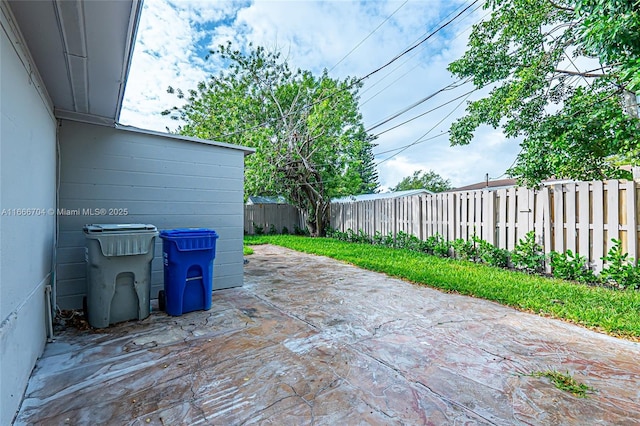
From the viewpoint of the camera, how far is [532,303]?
3510 millimetres

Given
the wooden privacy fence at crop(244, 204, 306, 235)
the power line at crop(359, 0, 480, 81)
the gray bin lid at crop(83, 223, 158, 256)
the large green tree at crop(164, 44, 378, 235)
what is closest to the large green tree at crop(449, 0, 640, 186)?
the power line at crop(359, 0, 480, 81)

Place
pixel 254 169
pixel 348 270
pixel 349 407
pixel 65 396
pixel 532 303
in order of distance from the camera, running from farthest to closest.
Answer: pixel 254 169 < pixel 348 270 < pixel 532 303 < pixel 65 396 < pixel 349 407

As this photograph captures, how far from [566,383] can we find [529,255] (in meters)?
3.87

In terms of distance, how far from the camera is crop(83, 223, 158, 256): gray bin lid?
9.46ft

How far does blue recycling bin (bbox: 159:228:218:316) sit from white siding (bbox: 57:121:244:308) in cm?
78

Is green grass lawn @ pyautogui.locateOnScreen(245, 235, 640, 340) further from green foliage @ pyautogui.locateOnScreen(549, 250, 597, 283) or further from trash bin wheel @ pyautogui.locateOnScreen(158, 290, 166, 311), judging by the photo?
trash bin wheel @ pyautogui.locateOnScreen(158, 290, 166, 311)

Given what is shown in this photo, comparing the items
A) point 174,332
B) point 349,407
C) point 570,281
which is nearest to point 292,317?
point 174,332

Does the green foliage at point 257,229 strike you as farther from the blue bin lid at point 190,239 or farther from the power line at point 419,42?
the blue bin lid at point 190,239

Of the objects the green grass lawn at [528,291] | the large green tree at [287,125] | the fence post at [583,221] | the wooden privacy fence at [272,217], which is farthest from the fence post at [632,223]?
the wooden privacy fence at [272,217]

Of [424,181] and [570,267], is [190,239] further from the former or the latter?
[424,181]

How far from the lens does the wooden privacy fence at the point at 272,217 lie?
13852 mm

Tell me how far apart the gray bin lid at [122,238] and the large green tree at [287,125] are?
7.05 m

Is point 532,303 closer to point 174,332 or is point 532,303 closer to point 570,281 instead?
point 570,281

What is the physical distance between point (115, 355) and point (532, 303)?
14.6 feet
